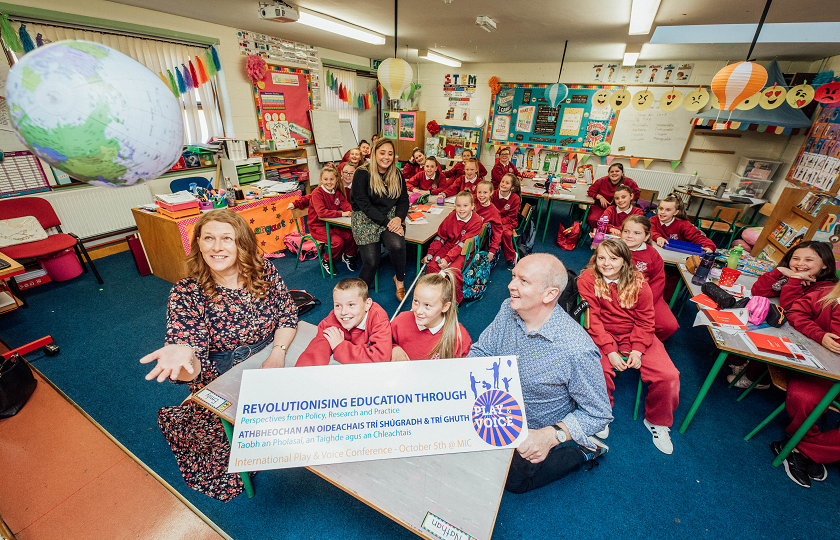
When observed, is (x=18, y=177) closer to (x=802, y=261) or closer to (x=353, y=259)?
(x=353, y=259)

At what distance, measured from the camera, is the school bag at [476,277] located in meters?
3.74

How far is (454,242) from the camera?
12.3ft

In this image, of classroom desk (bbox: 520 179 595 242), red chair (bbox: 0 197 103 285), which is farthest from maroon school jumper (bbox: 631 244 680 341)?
red chair (bbox: 0 197 103 285)

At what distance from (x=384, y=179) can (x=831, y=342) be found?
11.3ft

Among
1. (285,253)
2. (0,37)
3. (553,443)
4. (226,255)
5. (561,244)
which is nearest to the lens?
(553,443)

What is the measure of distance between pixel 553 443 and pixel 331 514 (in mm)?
1267

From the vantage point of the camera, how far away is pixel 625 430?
91.3 inches

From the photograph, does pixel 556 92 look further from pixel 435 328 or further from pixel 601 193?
pixel 435 328

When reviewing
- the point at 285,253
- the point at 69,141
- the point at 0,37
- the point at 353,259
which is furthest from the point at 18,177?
the point at 69,141

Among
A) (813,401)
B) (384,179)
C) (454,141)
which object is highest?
(454,141)

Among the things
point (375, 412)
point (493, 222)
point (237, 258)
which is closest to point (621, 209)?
point (493, 222)

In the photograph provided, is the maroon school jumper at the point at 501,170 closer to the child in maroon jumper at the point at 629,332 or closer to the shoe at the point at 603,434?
the child in maroon jumper at the point at 629,332

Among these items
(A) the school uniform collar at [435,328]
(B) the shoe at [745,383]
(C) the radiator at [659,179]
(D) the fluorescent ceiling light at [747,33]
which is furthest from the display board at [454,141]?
(A) the school uniform collar at [435,328]

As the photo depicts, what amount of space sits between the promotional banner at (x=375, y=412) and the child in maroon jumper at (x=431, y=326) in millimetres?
405
